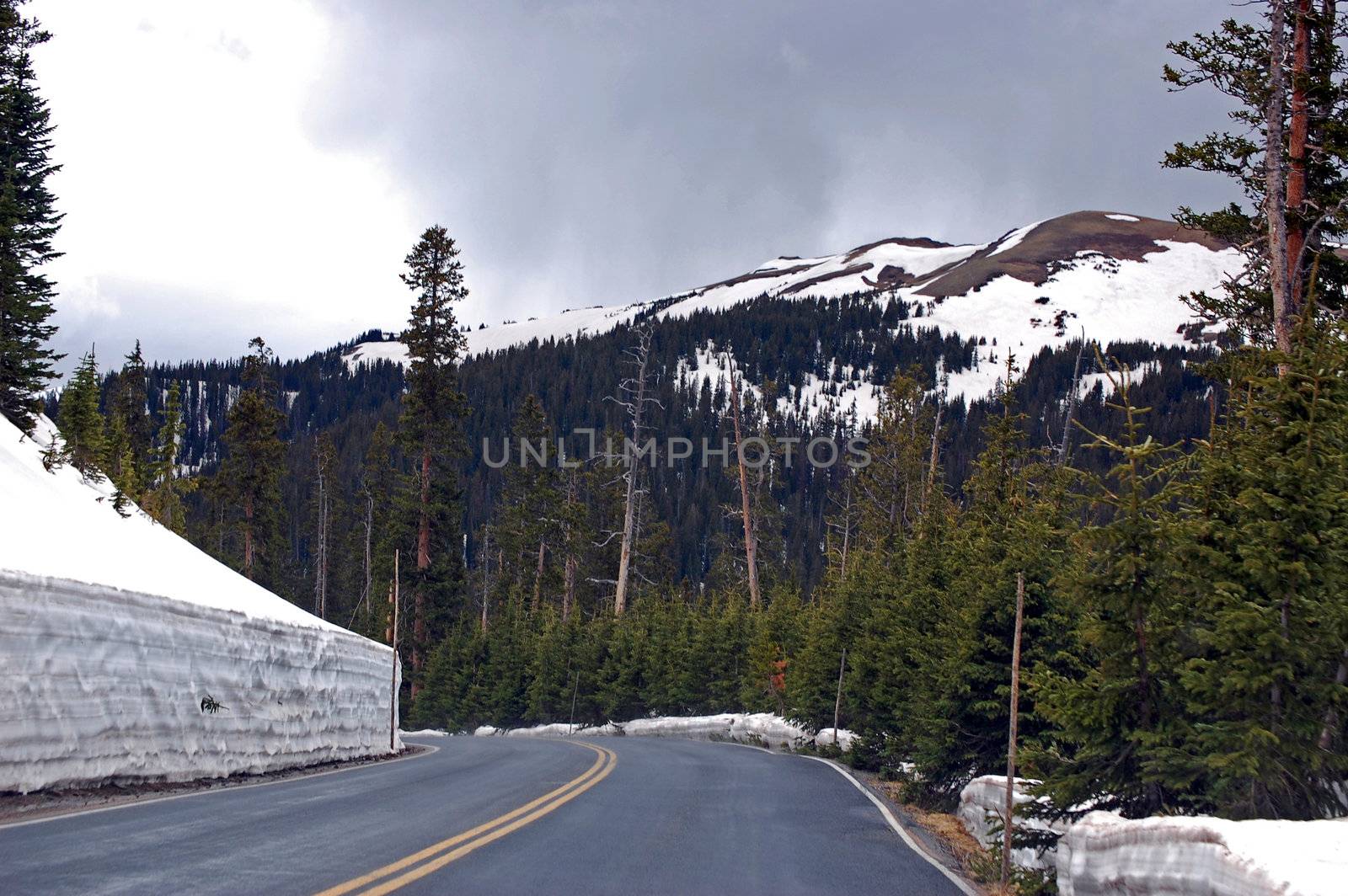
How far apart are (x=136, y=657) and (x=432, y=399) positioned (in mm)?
35425

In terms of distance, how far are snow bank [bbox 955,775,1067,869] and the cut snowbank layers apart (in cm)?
1033

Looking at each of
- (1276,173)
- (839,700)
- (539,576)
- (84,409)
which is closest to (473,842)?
(1276,173)

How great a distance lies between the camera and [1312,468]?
670 centimetres

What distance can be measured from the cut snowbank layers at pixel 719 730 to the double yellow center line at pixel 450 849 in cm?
1149

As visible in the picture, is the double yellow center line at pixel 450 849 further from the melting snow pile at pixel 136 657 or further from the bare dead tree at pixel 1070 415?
the bare dead tree at pixel 1070 415

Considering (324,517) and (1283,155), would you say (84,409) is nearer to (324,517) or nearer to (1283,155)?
(1283,155)

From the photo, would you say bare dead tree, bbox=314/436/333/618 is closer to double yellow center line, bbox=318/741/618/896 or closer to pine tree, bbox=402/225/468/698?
pine tree, bbox=402/225/468/698

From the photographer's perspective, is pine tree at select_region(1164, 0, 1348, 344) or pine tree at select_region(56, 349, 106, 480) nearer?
pine tree at select_region(1164, 0, 1348, 344)

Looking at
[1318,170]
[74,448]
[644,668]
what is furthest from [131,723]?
[644,668]

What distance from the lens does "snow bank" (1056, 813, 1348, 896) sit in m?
4.74

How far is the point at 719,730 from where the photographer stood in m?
35.6

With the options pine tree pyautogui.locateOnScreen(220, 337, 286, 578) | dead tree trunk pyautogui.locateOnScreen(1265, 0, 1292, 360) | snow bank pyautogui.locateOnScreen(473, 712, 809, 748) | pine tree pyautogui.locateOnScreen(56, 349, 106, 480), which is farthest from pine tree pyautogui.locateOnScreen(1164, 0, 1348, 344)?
pine tree pyautogui.locateOnScreen(220, 337, 286, 578)

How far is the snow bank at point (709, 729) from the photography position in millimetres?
29844

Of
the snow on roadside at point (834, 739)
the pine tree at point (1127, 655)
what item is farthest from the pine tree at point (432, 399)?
the pine tree at point (1127, 655)
